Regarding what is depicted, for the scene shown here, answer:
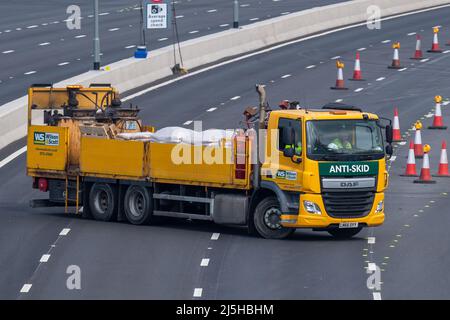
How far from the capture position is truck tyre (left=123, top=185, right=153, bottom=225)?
1208 inches

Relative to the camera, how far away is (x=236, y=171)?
29.0 m

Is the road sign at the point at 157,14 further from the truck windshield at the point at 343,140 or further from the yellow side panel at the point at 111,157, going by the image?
the truck windshield at the point at 343,140

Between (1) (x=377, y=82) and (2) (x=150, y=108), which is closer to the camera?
(2) (x=150, y=108)

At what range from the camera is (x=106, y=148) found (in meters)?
31.4

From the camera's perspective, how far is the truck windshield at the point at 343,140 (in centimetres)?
2806

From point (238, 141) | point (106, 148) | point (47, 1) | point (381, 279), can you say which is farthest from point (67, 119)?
point (47, 1)

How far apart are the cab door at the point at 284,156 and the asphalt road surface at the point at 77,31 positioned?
19870 mm

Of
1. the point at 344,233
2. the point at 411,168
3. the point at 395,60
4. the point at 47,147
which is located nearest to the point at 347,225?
the point at 344,233

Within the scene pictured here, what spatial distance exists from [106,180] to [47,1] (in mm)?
46892

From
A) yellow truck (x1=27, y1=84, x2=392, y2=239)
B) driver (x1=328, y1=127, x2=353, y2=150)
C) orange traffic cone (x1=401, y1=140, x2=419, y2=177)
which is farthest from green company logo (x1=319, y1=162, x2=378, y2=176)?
orange traffic cone (x1=401, y1=140, x2=419, y2=177)

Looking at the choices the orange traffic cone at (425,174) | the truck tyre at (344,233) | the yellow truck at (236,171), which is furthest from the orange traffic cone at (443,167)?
the truck tyre at (344,233)

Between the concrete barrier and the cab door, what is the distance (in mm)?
13919

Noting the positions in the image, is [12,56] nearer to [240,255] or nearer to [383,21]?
[383,21]

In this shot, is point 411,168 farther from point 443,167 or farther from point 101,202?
point 101,202
